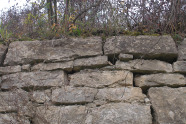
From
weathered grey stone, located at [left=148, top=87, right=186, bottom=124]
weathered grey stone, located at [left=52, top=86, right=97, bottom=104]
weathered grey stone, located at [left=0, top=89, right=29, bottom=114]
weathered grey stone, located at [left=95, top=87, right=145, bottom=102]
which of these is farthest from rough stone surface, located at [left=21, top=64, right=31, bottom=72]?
weathered grey stone, located at [left=148, top=87, right=186, bottom=124]

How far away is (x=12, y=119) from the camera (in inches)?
93.1

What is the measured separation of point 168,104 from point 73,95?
41.4 inches

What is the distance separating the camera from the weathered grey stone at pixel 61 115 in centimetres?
226

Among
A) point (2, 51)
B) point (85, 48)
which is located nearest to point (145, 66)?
point (85, 48)

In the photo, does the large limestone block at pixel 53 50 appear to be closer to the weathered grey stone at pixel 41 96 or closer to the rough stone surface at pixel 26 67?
the rough stone surface at pixel 26 67

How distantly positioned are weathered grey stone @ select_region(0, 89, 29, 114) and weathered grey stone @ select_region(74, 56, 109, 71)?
71 centimetres

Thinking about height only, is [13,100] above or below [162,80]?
below

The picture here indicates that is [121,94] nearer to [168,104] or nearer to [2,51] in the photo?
[168,104]

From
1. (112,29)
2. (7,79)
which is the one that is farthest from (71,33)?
(7,79)

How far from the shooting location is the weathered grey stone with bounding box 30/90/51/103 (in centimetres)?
244

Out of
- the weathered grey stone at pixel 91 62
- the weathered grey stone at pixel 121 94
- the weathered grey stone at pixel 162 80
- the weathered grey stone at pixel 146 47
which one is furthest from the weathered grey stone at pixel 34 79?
the weathered grey stone at pixel 162 80

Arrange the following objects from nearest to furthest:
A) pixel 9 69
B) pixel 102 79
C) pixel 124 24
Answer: pixel 102 79 < pixel 9 69 < pixel 124 24

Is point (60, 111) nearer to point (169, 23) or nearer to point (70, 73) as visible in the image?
point (70, 73)

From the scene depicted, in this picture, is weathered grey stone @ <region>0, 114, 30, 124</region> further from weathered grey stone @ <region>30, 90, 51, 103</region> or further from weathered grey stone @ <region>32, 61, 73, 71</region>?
weathered grey stone @ <region>32, 61, 73, 71</region>
